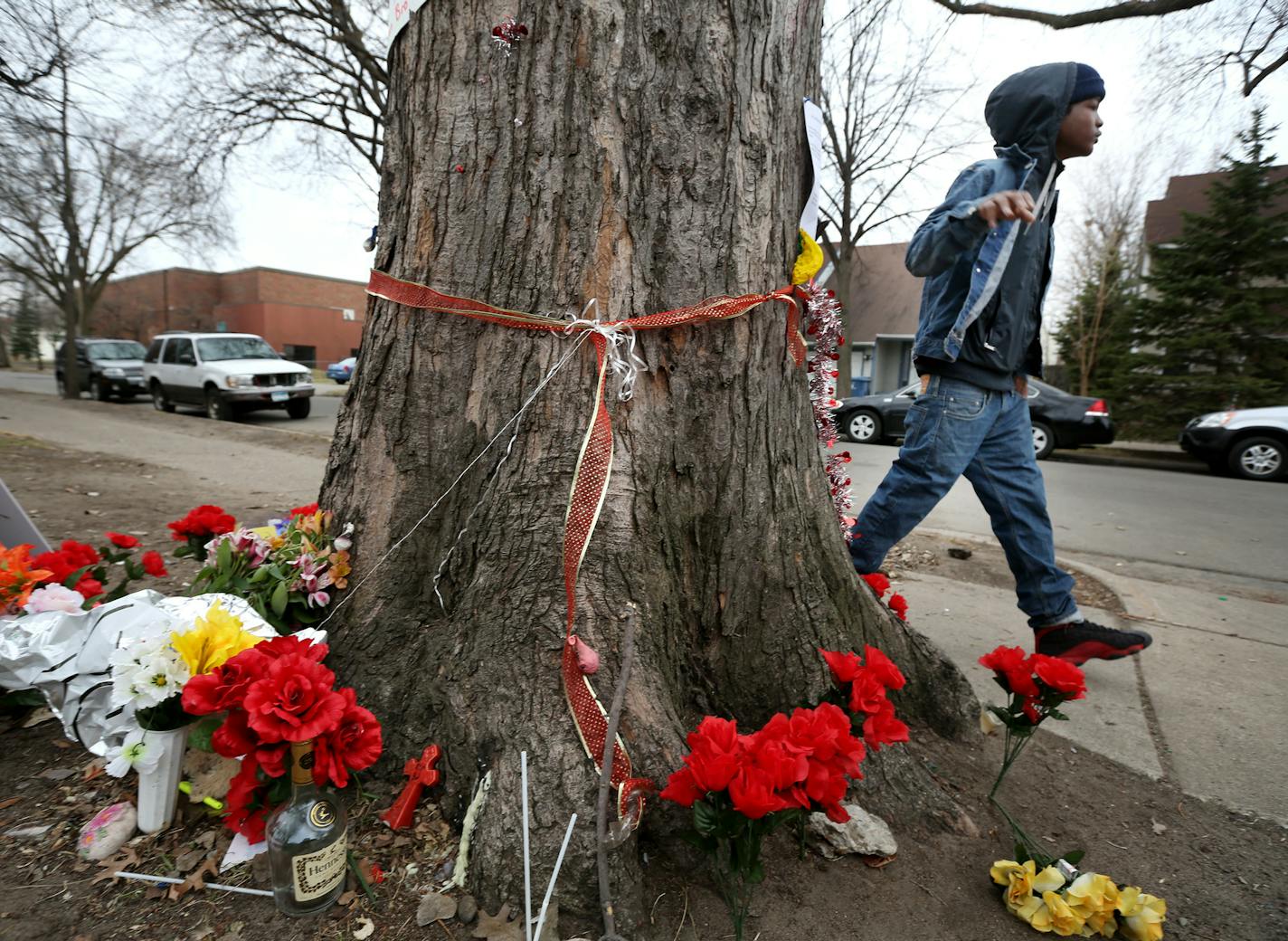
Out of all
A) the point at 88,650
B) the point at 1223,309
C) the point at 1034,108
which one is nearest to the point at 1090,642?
the point at 1034,108

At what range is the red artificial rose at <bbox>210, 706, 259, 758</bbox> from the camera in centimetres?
146

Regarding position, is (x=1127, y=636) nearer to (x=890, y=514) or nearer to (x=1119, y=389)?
(x=890, y=514)

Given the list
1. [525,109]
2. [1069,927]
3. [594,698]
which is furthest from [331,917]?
[525,109]

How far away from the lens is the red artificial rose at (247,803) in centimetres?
150

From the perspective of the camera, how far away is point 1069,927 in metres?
1.64

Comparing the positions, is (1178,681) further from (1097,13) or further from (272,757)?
(1097,13)

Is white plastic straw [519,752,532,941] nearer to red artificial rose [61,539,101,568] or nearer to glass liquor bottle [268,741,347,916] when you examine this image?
glass liquor bottle [268,741,347,916]

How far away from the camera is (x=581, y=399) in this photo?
1.91m

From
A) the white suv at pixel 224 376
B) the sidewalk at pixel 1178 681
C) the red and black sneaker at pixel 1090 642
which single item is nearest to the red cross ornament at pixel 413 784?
the sidewalk at pixel 1178 681

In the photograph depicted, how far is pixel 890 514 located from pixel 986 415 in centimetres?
51

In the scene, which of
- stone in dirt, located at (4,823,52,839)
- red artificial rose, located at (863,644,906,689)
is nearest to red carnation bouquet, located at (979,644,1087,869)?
red artificial rose, located at (863,644,906,689)

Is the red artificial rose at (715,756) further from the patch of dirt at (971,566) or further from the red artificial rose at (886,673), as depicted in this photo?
the patch of dirt at (971,566)

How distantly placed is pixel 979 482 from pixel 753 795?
205 centimetres

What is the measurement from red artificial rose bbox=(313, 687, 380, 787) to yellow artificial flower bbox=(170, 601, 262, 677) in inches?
12.7
